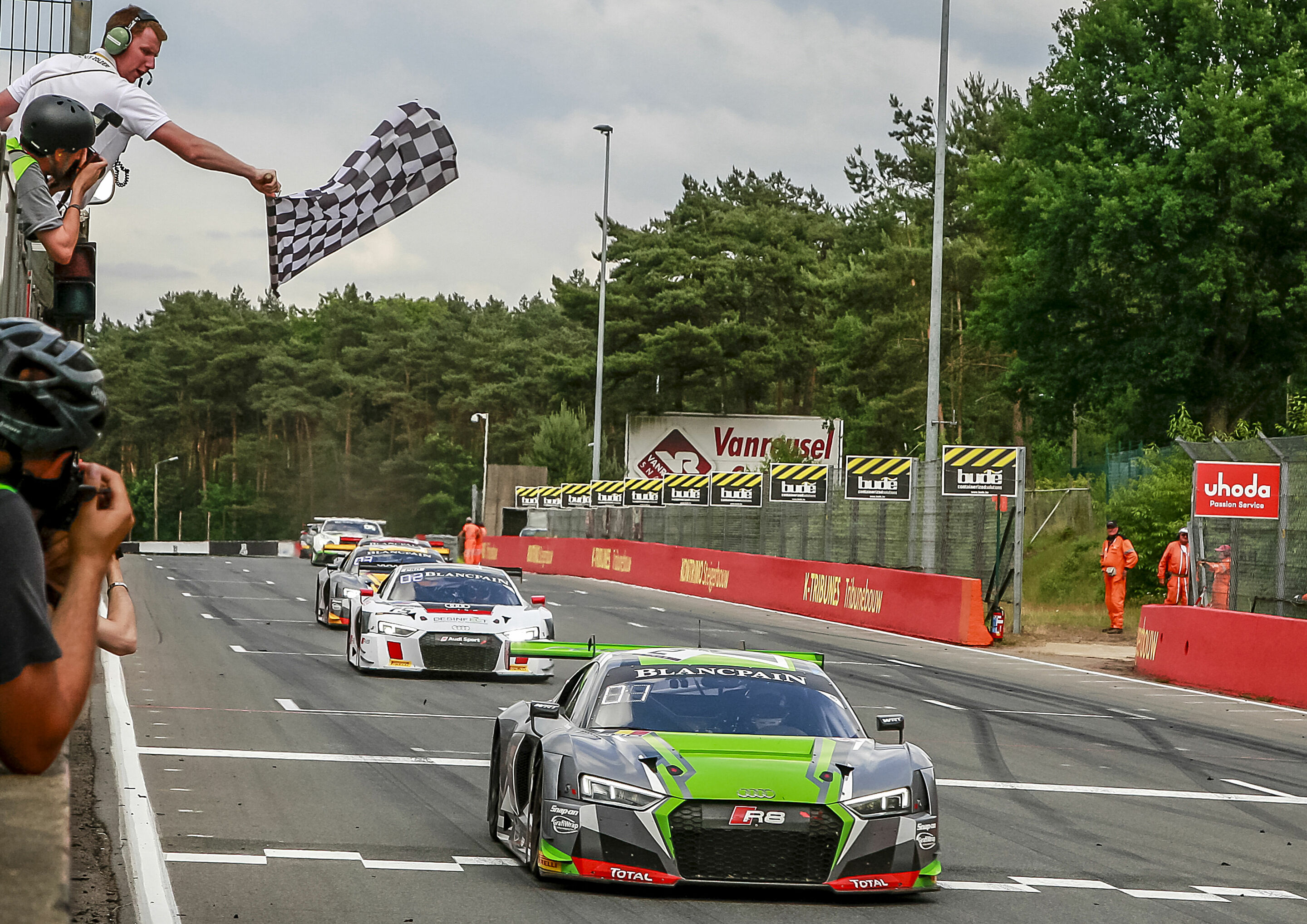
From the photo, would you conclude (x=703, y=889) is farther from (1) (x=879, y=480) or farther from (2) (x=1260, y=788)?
(1) (x=879, y=480)

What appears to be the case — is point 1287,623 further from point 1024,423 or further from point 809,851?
point 1024,423

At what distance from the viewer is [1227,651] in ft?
69.7

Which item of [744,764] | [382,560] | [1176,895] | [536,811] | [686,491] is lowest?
[1176,895]

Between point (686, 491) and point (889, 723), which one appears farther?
point (686, 491)

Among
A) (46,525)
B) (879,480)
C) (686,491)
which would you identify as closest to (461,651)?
(46,525)

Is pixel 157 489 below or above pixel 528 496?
below

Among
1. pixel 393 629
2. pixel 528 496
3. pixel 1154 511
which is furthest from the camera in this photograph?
pixel 528 496

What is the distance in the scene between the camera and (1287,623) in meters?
19.9

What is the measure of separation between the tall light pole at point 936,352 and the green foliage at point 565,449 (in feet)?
254

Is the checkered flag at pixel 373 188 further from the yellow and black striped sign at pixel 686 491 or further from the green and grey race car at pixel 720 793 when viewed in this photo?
the yellow and black striped sign at pixel 686 491

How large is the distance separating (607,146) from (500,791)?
5723 cm

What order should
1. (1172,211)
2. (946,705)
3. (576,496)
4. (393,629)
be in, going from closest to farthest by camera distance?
(946,705), (393,629), (1172,211), (576,496)

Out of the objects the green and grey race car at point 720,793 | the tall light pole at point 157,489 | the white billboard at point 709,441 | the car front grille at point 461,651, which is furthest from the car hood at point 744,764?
the tall light pole at point 157,489

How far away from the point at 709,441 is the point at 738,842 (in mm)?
72873
